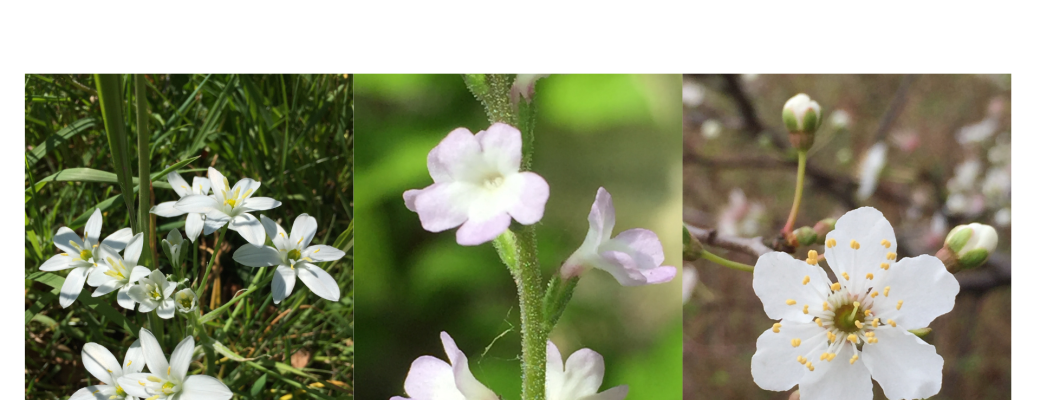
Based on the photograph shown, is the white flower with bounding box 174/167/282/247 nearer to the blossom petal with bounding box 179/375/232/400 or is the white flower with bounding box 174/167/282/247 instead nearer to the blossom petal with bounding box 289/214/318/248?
the blossom petal with bounding box 289/214/318/248

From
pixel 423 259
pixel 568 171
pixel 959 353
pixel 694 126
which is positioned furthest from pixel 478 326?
pixel 959 353

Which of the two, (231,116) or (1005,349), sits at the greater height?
(231,116)

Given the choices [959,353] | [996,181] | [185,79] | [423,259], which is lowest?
[959,353]

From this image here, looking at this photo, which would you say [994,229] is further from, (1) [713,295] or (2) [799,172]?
(1) [713,295]

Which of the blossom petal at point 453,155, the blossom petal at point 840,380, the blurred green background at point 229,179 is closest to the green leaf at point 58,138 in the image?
the blurred green background at point 229,179

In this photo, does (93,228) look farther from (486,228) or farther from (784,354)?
(784,354)

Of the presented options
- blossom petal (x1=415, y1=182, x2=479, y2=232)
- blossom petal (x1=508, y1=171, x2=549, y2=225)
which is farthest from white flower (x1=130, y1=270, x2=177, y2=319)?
blossom petal (x1=508, y1=171, x2=549, y2=225)
